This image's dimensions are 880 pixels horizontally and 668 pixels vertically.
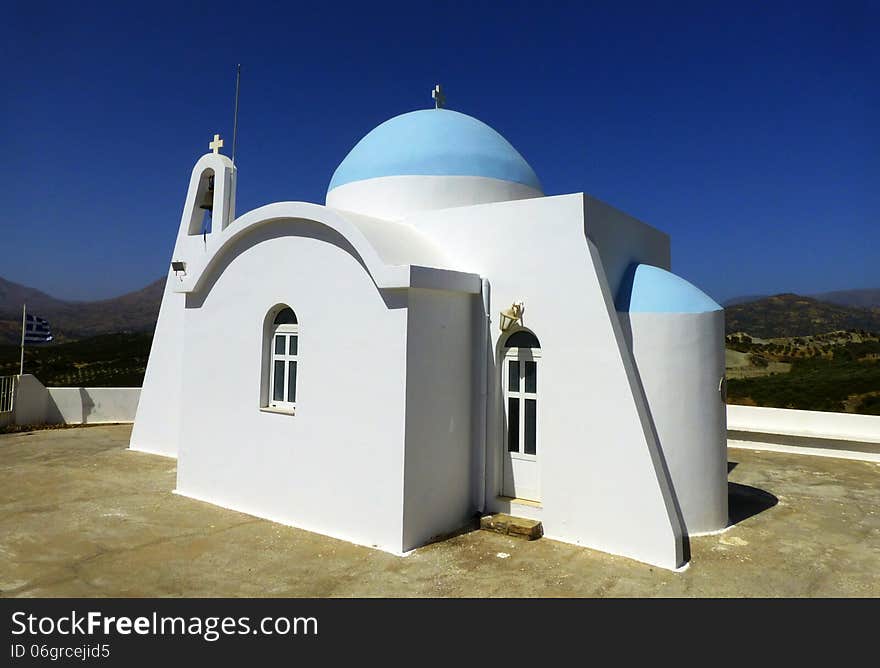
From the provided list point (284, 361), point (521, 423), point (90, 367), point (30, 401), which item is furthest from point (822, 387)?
point (90, 367)

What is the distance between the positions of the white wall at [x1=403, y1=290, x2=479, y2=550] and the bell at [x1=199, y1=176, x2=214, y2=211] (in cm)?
718

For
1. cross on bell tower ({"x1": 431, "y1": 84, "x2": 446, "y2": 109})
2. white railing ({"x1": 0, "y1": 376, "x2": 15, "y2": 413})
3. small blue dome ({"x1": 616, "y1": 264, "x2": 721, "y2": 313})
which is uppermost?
cross on bell tower ({"x1": 431, "y1": 84, "x2": 446, "y2": 109})

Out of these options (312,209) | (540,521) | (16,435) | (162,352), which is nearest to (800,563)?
(540,521)

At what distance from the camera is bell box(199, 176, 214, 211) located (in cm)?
1220

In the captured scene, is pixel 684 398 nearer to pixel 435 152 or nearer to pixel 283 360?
pixel 283 360

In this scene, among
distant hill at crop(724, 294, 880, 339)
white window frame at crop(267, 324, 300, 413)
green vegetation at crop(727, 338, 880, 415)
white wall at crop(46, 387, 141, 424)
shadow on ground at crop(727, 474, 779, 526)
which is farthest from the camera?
distant hill at crop(724, 294, 880, 339)

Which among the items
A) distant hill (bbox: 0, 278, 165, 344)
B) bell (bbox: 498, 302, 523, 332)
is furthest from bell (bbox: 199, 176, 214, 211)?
distant hill (bbox: 0, 278, 165, 344)

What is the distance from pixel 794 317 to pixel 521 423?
75.6 meters

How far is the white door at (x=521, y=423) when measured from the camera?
25.5 feet

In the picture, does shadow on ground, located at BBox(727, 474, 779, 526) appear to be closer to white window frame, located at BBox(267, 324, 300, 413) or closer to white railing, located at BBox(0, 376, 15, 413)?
white window frame, located at BBox(267, 324, 300, 413)

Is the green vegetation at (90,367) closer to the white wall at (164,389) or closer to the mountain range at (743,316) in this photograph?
the mountain range at (743,316)

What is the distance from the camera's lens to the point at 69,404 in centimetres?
1557

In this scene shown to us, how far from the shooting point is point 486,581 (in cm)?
588
